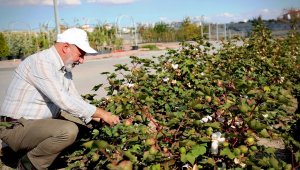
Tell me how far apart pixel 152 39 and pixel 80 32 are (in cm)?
3813

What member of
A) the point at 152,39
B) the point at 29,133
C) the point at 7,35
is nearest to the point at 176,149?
the point at 29,133

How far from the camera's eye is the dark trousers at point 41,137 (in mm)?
3162

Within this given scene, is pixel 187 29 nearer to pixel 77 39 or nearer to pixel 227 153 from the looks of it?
pixel 77 39

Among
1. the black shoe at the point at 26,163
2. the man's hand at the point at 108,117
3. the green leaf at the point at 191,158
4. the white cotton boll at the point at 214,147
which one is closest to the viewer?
the green leaf at the point at 191,158

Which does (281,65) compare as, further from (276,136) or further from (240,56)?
(276,136)

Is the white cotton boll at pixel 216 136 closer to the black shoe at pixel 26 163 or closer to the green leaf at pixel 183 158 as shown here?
the green leaf at pixel 183 158

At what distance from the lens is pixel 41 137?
10.5ft

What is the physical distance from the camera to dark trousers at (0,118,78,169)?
3.16m

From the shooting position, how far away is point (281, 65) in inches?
206

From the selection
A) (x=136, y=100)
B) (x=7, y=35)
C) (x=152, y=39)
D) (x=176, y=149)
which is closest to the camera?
(x=176, y=149)

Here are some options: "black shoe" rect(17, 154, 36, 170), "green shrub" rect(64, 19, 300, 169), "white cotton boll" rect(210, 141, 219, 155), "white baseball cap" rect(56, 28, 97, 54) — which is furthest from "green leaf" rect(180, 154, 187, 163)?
"black shoe" rect(17, 154, 36, 170)

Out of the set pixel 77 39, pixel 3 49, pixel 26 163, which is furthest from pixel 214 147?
pixel 3 49

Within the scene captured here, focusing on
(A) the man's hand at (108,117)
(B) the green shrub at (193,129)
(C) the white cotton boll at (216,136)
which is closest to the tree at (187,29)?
(B) the green shrub at (193,129)

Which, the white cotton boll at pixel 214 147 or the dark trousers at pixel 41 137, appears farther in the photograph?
the dark trousers at pixel 41 137
